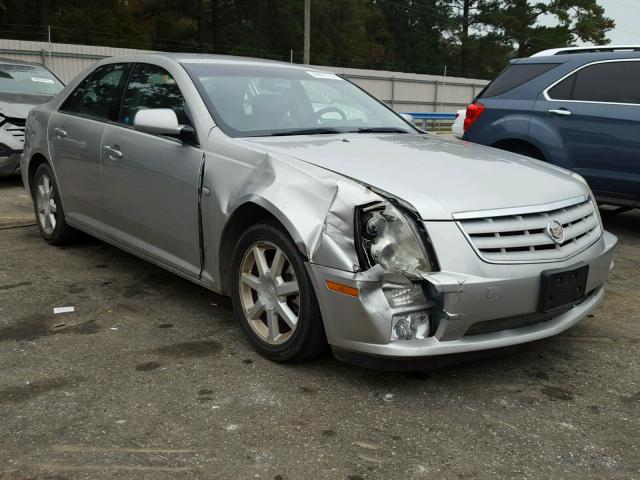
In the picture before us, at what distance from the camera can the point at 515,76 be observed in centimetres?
684

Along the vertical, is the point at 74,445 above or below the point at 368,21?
below

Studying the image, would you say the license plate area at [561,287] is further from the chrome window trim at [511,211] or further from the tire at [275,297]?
the tire at [275,297]

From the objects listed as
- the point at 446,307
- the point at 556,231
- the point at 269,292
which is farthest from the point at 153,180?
the point at 556,231

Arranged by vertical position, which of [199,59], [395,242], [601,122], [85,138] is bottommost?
[395,242]

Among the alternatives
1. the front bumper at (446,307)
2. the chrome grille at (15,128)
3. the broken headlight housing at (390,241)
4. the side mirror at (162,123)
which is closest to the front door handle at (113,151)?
the side mirror at (162,123)

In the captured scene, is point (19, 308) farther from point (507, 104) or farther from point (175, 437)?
point (507, 104)

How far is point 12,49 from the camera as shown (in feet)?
61.9

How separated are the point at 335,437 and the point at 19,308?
93.9 inches

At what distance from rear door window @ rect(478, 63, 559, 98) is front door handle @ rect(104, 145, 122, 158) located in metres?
4.11

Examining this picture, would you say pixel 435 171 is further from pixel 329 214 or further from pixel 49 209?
pixel 49 209

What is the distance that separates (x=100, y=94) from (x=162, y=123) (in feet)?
4.62

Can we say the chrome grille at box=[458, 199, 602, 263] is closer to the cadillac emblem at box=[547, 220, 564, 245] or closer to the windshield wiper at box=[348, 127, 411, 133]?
the cadillac emblem at box=[547, 220, 564, 245]

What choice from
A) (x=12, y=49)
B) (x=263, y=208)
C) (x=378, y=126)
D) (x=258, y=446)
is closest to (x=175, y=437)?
(x=258, y=446)

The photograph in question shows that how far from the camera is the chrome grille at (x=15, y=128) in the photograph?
26.8ft
